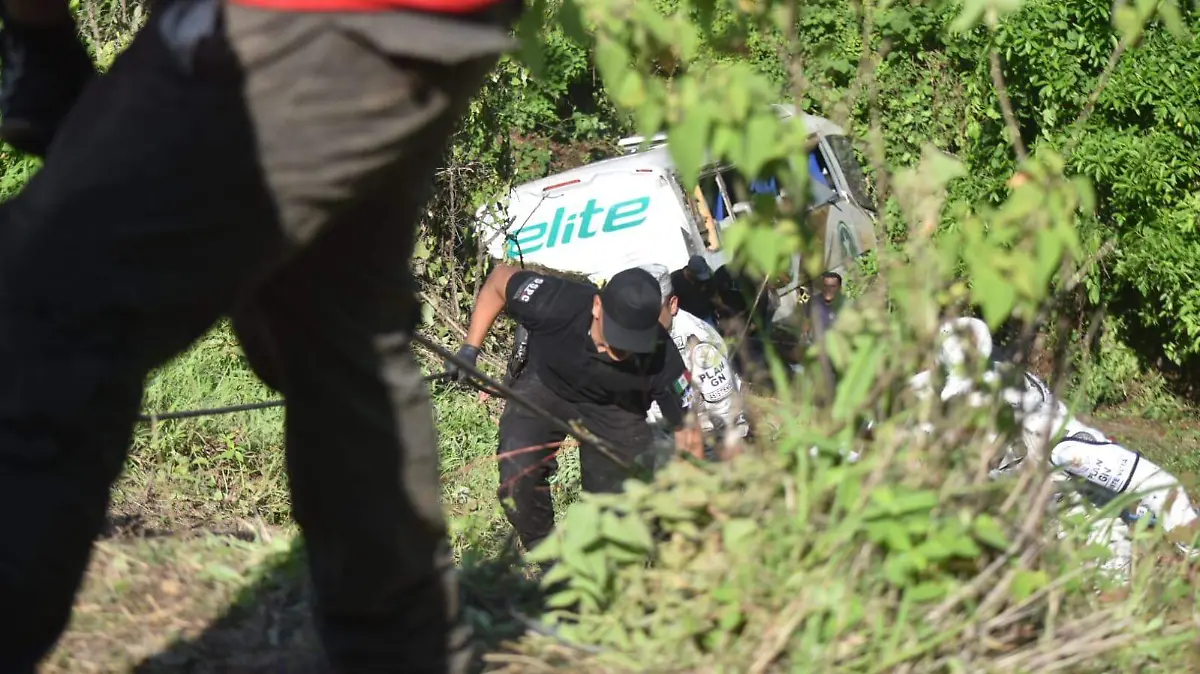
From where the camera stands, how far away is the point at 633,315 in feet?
21.4

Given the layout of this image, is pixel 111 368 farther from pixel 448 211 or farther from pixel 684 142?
pixel 448 211

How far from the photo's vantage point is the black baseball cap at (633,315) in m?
6.52

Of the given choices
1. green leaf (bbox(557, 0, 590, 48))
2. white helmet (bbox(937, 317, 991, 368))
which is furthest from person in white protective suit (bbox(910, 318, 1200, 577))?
green leaf (bbox(557, 0, 590, 48))

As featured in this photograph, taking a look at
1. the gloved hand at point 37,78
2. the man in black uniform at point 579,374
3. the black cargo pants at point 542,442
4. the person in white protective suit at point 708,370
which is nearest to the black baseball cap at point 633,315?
the man in black uniform at point 579,374

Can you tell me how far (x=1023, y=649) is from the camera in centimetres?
235

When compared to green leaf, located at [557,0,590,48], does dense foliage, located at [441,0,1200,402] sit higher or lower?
lower

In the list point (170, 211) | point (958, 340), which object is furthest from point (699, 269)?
point (170, 211)

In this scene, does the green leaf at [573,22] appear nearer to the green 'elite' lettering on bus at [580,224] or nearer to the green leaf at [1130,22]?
the green leaf at [1130,22]

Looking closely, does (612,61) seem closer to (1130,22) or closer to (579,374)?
(1130,22)

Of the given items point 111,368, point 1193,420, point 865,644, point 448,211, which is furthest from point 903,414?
point 1193,420

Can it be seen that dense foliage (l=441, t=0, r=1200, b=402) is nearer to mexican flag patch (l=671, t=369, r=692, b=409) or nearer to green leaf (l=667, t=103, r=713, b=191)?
mexican flag patch (l=671, t=369, r=692, b=409)

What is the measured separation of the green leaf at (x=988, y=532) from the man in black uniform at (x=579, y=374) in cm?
431

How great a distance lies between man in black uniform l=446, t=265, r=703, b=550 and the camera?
21.7 feet

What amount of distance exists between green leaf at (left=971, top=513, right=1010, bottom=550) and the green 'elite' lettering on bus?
33.6ft
